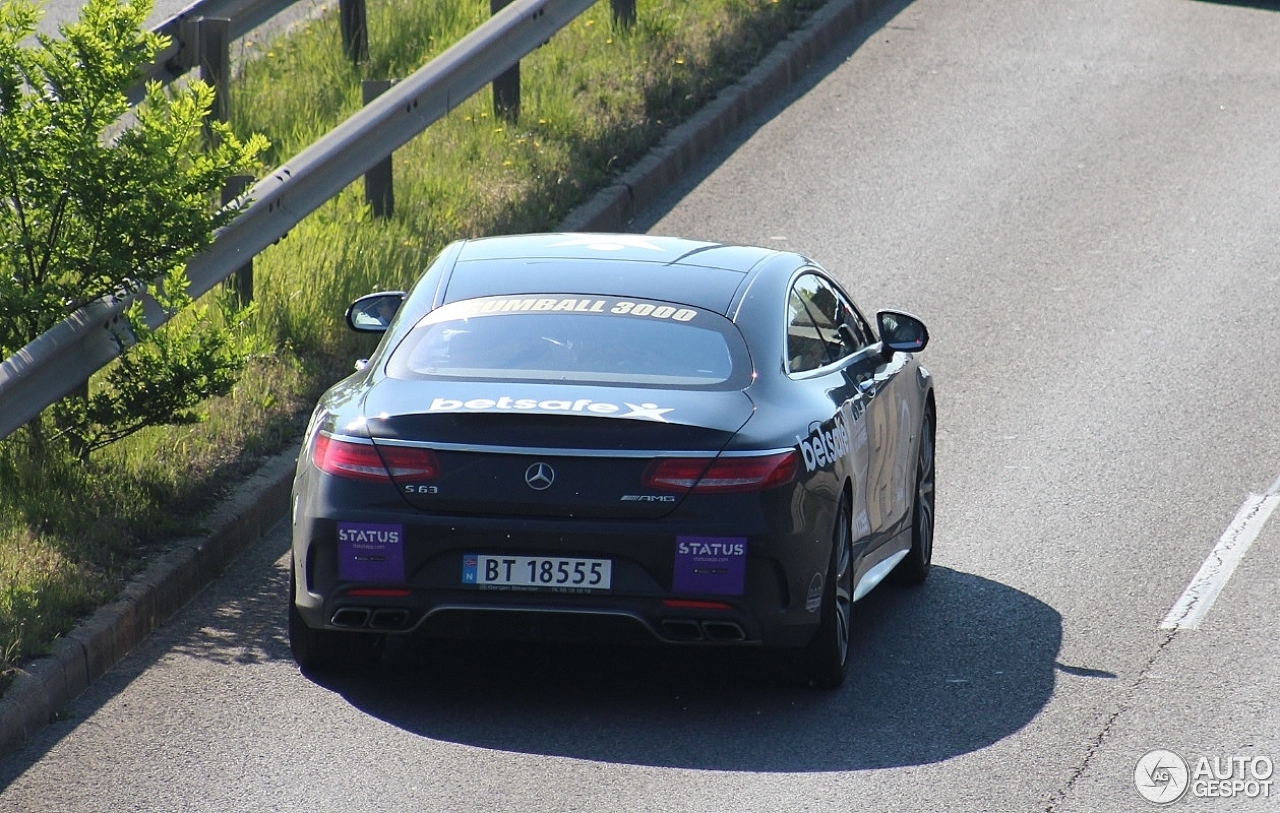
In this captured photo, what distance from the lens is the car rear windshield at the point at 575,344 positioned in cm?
767

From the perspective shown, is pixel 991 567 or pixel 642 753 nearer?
pixel 642 753

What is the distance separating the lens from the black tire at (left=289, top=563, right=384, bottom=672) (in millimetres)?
7840

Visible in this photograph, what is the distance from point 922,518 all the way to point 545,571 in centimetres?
263

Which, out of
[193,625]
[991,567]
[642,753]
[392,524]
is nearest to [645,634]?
[642,753]

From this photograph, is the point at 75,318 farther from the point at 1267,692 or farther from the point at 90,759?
the point at 1267,692

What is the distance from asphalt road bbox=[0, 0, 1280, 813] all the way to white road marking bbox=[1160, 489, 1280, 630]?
5cm

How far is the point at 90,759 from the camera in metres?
7.07

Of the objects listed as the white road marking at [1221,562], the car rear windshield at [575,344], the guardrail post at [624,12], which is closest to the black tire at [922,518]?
the white road marking at [1221,562]

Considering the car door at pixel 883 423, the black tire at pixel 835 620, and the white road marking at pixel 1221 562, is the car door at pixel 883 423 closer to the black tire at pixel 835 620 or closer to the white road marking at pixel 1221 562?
the black tire at pixel 835 620

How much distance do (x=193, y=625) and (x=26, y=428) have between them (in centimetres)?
141

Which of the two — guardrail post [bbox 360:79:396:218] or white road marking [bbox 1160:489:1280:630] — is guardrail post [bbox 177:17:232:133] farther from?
white road marking [bbox 1160:489:1280:630]

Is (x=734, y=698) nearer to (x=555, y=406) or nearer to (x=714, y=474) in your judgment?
(x=714, y=474)

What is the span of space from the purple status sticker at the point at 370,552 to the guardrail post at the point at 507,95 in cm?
850

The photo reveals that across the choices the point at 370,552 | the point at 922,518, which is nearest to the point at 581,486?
the point at 370,552
